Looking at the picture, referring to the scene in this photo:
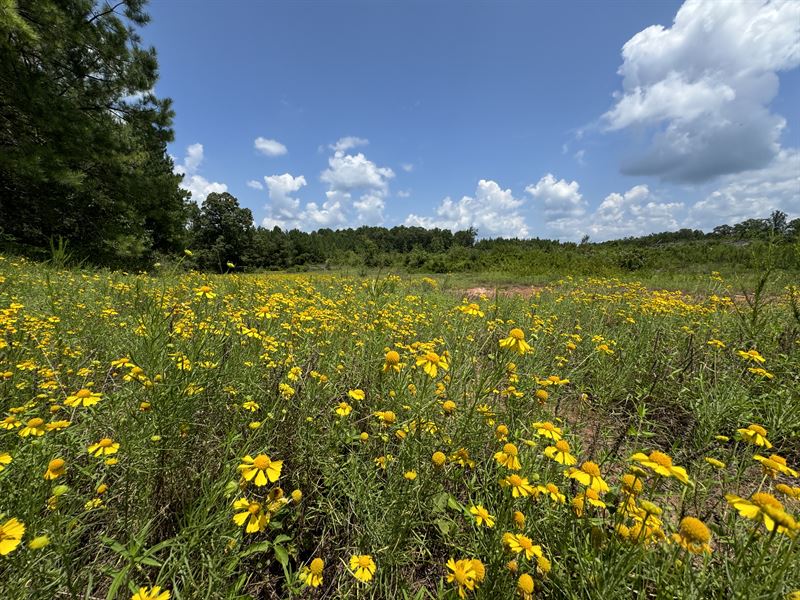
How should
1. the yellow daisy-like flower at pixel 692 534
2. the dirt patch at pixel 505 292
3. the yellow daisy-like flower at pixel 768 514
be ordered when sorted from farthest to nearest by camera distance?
1. the dirt patch at pixel 505 292
2. the yellow daisy-like flower at pixel 692 534
3. the yellow daisy-like flower at pixel 768 514

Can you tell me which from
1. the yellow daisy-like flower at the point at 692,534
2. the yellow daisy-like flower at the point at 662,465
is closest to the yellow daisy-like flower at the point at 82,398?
the yellow daisy-like flower at the point at 662,465

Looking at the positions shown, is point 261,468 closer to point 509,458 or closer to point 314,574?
point 314,574

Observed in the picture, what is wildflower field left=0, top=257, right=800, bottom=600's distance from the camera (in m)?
0.96

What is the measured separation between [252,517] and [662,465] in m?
1.26

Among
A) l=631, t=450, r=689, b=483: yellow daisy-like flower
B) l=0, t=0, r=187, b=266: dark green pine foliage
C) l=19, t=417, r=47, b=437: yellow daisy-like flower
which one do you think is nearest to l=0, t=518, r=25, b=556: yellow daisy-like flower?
l=19, t=417, r=47, b=437: yellow daisy-like flower

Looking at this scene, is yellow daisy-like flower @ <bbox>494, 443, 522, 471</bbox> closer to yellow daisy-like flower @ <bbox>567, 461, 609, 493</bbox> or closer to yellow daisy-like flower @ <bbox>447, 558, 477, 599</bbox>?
yellow daisy-like flower @ <bbox>567, 461, 609, 493</bbox>

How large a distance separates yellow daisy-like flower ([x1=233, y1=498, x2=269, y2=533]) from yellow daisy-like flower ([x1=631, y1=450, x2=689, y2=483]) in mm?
1119

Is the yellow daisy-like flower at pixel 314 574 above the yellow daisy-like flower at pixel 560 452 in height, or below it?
below

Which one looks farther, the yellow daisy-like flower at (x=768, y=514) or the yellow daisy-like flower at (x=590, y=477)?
the yellow daisy-like flower at (x=590, y=477)

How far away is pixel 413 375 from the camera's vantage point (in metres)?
2.17

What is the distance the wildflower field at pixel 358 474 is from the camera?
37.8 inches

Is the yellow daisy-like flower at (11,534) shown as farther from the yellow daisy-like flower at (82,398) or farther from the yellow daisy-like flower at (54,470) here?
the yellow daisy-like flower at (82,398)

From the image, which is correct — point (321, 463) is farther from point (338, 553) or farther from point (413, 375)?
point (413, 375)

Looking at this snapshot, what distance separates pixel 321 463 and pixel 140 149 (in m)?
11.6
